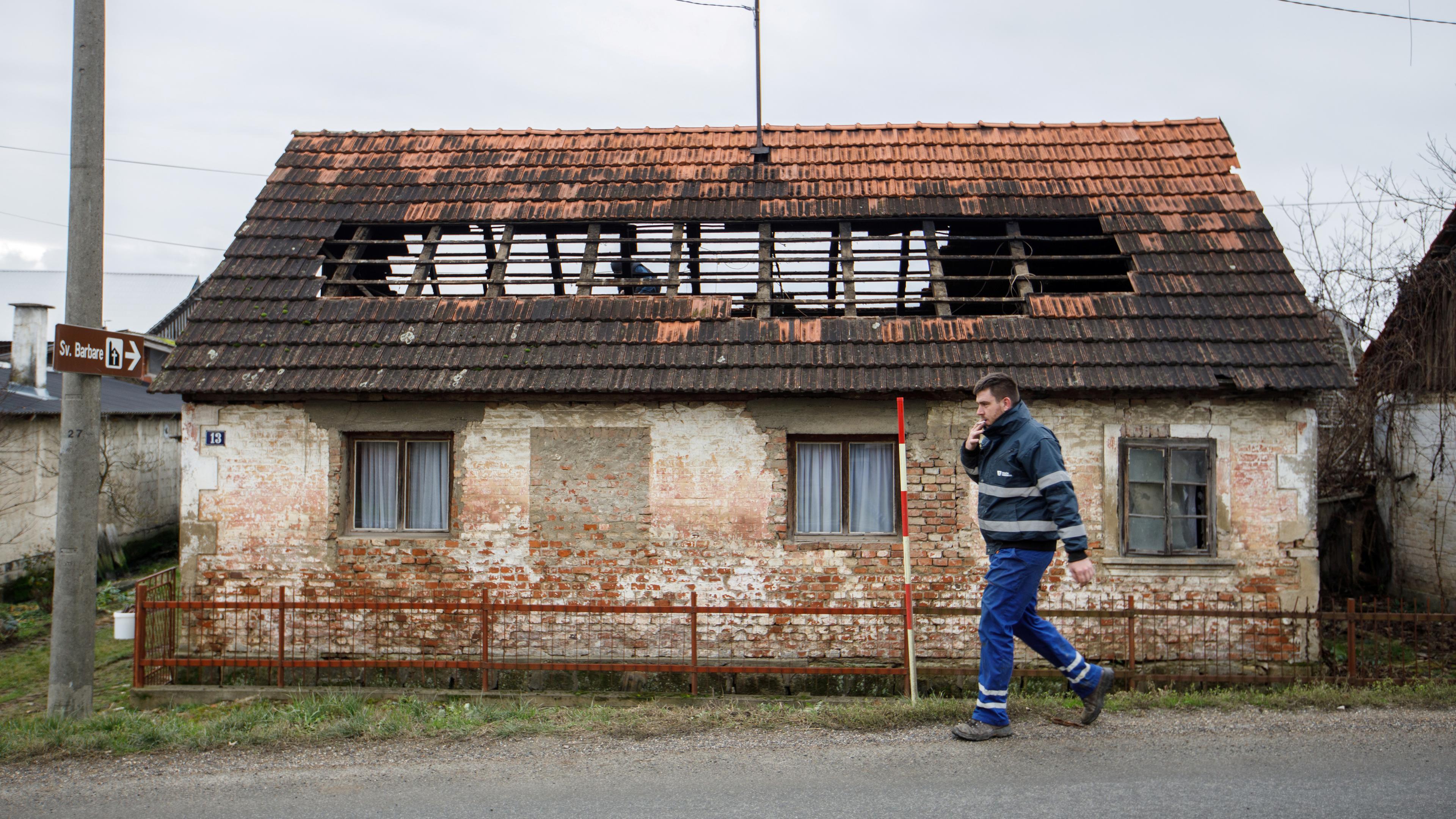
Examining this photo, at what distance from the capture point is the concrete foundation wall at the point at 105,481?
12719mm

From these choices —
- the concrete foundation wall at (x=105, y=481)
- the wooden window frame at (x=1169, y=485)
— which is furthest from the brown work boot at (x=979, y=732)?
the concrete foundation wall at (x=105, y=481)

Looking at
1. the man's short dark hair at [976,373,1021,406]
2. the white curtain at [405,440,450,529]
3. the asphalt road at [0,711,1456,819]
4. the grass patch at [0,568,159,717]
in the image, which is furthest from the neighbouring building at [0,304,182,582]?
the man's short dark hair at [976,373,1021,406]

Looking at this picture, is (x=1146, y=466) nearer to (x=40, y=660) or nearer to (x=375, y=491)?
(x=375, y=491)

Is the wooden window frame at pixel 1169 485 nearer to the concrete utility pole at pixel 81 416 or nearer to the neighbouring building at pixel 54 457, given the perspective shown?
the concrete utility pole at pixel 81 416

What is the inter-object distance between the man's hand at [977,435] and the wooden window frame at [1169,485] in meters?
3.43

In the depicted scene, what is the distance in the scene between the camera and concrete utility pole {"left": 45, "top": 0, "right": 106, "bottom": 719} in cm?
594

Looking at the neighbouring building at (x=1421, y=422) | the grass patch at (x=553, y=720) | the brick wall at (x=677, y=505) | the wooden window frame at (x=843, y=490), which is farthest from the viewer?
the neighbouring building at (x=1421, y=422)

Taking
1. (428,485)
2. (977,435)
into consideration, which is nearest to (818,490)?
(977,435)

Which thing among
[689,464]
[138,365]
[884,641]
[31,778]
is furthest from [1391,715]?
[138,365]

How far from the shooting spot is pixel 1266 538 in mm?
7992

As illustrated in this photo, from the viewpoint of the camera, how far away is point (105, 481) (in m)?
15.1

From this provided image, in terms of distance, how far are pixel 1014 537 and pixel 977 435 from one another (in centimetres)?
63

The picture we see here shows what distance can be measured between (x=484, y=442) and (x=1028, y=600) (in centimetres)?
519

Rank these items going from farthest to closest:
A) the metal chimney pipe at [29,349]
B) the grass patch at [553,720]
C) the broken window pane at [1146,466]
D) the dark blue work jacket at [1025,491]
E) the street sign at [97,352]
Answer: the metal chimney pipe at [29,349] → the broken window pane at [1146,466] → the street sign at [97,352] → the grass patch at [553,720] → the dark blue work jacket at [1025,491]
